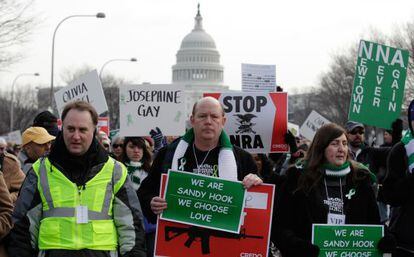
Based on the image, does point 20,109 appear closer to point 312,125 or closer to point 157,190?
point 312,125

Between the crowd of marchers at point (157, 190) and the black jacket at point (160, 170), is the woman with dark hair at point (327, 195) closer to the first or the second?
the crowd of marchers at point (157, 190)

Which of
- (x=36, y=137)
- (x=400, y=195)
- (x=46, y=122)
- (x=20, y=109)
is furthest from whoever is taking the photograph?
(x=20, y=109)

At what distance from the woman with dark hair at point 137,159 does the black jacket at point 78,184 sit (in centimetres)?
317

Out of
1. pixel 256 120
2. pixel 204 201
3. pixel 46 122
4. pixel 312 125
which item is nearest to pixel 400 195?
pixel 204 201

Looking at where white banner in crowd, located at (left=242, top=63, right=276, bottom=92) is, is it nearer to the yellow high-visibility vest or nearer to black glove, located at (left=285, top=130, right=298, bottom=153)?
black glove, located at (left=285, top=130, right=298, bottom=153)

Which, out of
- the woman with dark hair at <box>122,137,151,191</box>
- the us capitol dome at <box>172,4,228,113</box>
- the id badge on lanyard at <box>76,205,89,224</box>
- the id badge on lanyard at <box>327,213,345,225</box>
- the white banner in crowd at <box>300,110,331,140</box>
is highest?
the us capitol dome at <box>172,4,228,113</box>

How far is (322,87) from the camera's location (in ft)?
190

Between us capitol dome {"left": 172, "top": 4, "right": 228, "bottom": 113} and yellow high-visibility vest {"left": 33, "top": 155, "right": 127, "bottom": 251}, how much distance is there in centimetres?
12192

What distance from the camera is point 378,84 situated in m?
8.27

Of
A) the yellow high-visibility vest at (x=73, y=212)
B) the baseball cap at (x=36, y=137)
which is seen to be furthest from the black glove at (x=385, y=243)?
the baseball cap at (x=36, y=137)

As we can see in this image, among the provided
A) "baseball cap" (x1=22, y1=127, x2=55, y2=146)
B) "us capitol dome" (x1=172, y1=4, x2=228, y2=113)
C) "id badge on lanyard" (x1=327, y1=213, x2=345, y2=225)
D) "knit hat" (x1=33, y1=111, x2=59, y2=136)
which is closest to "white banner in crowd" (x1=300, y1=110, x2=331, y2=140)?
"knit hat" (x1=33, y1=111, x2=59, y2=136)

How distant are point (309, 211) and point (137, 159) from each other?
3196 mm

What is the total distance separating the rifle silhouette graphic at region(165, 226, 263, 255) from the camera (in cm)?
515

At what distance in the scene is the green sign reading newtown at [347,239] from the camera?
5.10 m
